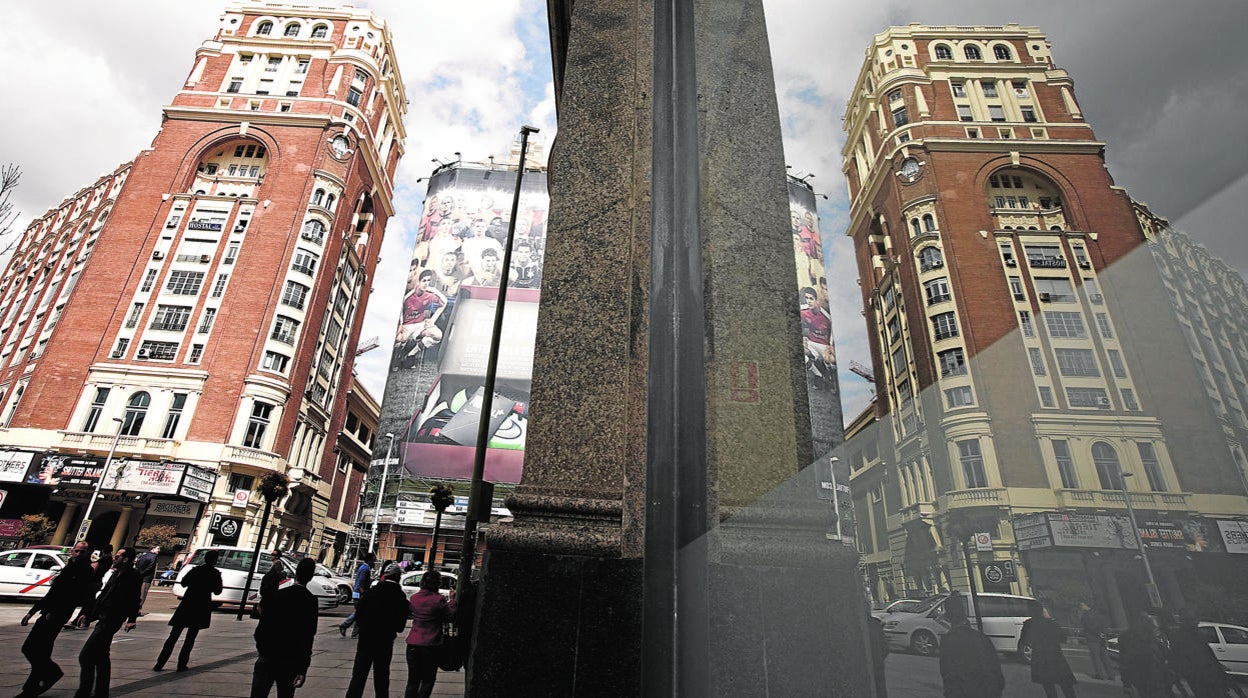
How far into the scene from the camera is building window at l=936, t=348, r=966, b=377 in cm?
239

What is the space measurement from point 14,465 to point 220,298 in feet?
38.4

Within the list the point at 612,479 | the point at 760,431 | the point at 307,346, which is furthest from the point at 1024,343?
the point at 307,346

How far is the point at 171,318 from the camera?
33.2 m

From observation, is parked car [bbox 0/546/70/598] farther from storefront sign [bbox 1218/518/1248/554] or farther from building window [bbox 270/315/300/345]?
building window [bbox 270/315/300/345]

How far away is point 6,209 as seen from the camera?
6.41m

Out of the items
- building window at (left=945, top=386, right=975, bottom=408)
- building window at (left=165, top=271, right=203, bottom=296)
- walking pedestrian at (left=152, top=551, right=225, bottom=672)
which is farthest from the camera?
building window at (left=165, top=271, right=203, bottom=296)

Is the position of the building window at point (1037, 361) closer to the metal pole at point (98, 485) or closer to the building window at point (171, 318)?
the metal pole at point (98, 485)

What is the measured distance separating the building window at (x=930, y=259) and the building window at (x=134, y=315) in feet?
135

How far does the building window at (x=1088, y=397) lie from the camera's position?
2076mm

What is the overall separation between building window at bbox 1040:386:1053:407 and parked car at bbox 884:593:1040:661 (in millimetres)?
704

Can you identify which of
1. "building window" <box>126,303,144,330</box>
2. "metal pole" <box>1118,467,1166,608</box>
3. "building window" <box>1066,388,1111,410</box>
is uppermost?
"building window" <box>126,303,144,330</box>

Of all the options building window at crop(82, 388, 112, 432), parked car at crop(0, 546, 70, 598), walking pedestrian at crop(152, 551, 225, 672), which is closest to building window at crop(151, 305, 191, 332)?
building window at crop(82, 388, 112, 432)

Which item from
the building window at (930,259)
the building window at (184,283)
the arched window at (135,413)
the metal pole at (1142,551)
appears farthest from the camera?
the building window at (184,283)

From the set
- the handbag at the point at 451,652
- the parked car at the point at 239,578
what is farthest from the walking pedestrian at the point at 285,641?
the parked car at the point at 239,578
